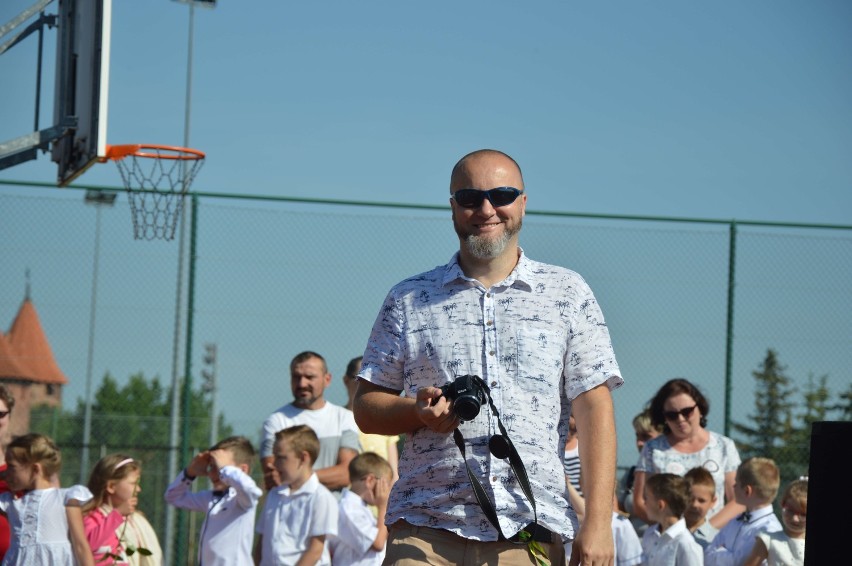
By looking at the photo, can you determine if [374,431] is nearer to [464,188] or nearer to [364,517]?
[464,188]

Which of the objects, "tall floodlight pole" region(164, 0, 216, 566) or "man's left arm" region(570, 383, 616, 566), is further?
"tall floodlight pole" region(164, 0, 216, 566)

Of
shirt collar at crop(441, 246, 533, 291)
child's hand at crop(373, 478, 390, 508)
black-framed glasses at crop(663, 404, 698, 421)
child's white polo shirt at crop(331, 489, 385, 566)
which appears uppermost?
shirt collar at crop(441, 246, 533, 291)

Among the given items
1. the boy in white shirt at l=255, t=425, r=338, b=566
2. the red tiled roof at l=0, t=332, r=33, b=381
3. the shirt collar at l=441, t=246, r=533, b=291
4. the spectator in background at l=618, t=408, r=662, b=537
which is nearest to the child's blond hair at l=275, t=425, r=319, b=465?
the boy in white shirt at l=255, t=425, r=338, b=566

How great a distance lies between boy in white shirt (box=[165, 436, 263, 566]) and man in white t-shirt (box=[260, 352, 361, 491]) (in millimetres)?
531

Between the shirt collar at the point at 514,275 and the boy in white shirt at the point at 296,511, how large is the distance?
13.6ft

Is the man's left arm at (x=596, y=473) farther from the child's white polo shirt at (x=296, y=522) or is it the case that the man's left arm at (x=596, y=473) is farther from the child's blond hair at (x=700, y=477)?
the child's white polo shirt at (x=296, y=522)

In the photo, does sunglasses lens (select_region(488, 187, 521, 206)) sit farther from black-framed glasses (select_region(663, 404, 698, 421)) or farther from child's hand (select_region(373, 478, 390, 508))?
black-framed glasses (select_region(663, 404, 698, 421))

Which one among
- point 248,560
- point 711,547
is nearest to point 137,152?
point 248,560

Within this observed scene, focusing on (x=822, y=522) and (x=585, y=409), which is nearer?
(x=822, y=522)

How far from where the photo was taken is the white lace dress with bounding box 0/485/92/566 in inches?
291

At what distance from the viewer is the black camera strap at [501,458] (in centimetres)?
367

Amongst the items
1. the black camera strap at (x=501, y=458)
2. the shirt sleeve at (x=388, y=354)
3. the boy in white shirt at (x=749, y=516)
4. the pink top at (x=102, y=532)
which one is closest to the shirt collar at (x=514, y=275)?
the shirt sleeve at (x=388, y=354)

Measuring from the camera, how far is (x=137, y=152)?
9.38 metres

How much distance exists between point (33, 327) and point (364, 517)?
3.90 meters
